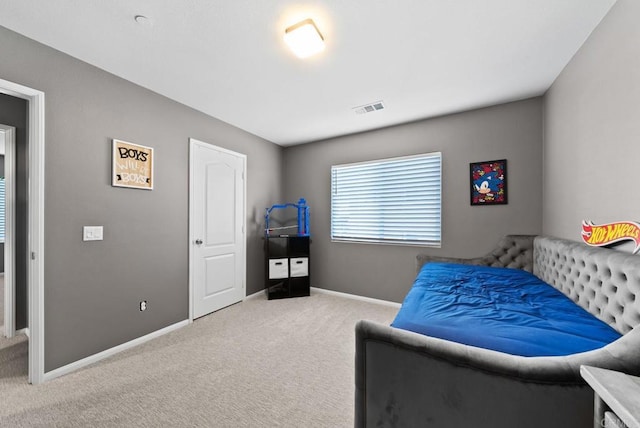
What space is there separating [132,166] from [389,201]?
3.15m

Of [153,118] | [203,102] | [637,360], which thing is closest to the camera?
[637,360]

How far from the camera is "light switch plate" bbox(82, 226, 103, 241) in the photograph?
214 centimetres

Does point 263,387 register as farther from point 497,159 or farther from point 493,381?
point 497,159

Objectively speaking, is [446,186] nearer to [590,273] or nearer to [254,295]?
[590,273]

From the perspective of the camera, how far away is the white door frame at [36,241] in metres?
1.87

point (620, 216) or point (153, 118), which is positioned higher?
point (153, 118)

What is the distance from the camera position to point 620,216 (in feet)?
5.08

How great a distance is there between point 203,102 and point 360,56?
190 centimetres

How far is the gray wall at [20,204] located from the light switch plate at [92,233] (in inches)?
48.7

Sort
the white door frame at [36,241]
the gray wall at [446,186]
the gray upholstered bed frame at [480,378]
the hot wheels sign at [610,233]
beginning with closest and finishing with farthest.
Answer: the gray upholstered bed frame at [480,378] → the hot wheels sign at [610,233] → the white door frame at [36,241] → the gray wall at [446,186]

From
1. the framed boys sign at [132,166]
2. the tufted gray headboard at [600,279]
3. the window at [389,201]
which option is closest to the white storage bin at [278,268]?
the window at [389,201]

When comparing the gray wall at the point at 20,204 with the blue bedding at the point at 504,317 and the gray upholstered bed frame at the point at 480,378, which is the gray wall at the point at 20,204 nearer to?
the gray upholstered bed frame at the point at 480,378

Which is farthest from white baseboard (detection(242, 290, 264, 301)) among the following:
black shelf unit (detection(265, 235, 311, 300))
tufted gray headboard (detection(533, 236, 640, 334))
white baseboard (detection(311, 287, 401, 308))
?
tufted gray headboard (detection(533, 236, 640, 334))

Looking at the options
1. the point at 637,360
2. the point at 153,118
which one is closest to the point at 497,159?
the point at 637,360
